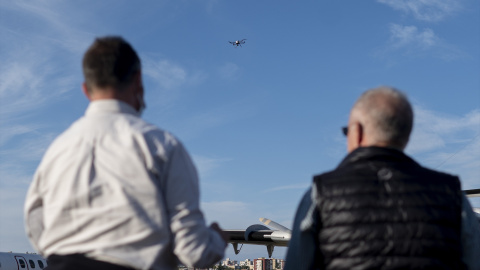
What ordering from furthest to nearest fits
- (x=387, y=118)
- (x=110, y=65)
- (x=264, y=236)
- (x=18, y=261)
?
1. (x=18, y=261)
2. (x=264, y=236)
3. (x=387, y=118)
4. (x=110, y=65)

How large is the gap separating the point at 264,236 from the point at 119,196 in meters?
21.5

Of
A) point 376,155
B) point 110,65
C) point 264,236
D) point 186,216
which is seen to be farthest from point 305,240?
point 264,236

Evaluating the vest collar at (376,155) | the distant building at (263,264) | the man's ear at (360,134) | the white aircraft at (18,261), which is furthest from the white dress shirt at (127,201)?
the distant building at (263,264)

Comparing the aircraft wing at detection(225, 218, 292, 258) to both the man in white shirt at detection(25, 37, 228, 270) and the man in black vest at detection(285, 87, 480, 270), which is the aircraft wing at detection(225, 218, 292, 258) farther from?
the man in white shirt at detection(25, 37, 228, 270)

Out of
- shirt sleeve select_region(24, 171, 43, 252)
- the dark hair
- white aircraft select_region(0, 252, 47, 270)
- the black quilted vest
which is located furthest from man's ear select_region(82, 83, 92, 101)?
white aircraft select_region(0, 252, 47, 270)

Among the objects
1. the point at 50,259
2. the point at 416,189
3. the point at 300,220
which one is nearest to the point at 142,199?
the point at 50,259

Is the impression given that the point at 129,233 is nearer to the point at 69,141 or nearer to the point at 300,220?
the point at 69,141

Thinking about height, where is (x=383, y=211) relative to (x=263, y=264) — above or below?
above

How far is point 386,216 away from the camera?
2.61 metres

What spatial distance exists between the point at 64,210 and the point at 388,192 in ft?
5.05

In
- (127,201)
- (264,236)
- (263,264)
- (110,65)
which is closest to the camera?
(127,201)

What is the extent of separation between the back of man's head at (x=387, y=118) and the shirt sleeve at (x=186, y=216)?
1.00m

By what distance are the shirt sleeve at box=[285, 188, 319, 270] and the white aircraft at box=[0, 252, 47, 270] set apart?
3538 cm

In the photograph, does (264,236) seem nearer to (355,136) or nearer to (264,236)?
(264,236)
